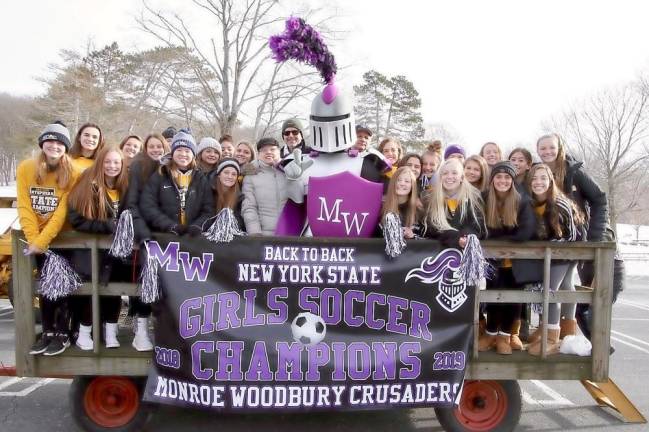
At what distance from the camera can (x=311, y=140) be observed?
12.4 ft

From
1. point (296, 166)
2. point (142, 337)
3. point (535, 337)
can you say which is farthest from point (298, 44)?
point (535, 337)

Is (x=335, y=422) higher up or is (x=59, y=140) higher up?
(x=59, y=140)

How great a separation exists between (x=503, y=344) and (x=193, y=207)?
232 cm

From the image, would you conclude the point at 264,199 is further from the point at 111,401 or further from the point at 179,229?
the point at 111,401

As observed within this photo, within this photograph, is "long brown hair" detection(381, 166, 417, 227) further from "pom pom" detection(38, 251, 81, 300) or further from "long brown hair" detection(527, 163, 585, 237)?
"pom pom" detection(38, 251, 81, 300)

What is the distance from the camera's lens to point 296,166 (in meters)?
3.61

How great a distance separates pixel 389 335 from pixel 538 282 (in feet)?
3.68

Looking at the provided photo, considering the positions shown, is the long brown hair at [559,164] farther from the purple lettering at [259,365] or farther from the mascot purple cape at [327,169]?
the purple lettering at [259,365]

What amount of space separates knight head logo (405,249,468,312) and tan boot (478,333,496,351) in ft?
1.55

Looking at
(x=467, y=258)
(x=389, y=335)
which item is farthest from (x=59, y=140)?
(x=467, y=258)

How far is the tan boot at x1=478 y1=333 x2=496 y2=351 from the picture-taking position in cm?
362

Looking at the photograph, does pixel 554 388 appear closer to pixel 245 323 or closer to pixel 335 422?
pixel 335 422

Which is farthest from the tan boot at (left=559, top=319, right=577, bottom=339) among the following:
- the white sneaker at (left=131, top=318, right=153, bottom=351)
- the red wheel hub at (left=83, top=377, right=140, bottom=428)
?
the red wheel hub at (left=83, top=377, right=140, bottom=428)

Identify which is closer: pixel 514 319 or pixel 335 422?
pixel 514 319
